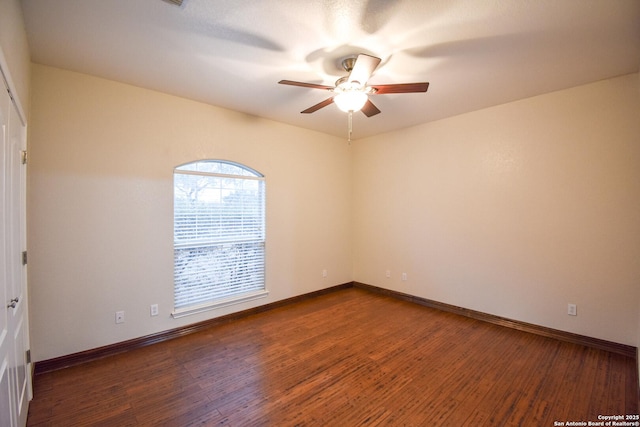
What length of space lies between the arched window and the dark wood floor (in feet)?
1.69

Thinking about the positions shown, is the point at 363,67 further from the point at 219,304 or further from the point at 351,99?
the point at 219,304

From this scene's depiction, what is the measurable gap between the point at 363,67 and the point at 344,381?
2.46 m

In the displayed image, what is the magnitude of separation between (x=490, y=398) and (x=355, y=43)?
288cm

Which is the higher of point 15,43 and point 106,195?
point 15,43

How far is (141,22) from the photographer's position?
189cm

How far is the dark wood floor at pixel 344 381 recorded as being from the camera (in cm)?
193

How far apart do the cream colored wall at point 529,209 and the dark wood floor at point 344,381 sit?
1.64ft

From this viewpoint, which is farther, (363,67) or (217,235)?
(217,235)

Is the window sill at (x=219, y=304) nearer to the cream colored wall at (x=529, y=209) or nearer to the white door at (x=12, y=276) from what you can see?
the white door at (x=12, y=276)

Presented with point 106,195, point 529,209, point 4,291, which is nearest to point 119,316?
point 106,195

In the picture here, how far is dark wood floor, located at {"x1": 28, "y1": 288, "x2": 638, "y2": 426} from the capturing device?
1.93 m

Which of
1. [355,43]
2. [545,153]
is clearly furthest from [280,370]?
[545,153]

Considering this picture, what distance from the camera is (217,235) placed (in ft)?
11.5

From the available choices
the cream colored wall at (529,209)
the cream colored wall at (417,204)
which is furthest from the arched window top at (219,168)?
the cream colored wall at (529,209)
